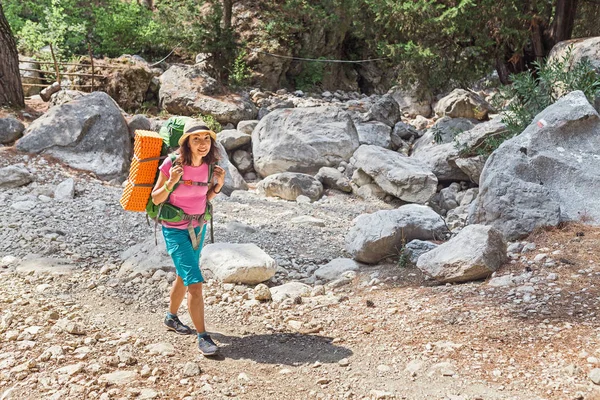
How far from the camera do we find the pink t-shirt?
11.5 feet

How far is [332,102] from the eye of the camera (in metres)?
18.5

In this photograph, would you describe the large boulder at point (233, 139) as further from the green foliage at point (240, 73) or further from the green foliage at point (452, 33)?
the green foliage at point (240, 73)

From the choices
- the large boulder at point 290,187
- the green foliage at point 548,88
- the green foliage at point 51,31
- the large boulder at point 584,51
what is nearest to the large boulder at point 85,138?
the large boulder at point 290,187

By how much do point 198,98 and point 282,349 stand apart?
36.6 ft

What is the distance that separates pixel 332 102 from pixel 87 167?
10809 millimetres

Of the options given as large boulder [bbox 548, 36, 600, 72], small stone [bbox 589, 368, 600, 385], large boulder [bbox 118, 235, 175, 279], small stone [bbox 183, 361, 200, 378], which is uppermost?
large boulder [bbox 548, 36, 600, 72]

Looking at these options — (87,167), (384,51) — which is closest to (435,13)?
(384,51)

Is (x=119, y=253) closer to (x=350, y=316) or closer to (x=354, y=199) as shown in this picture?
(x=350, y=316)

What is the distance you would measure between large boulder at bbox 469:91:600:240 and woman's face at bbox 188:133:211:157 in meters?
3.21

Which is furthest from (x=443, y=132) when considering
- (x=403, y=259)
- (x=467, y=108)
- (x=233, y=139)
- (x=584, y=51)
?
(x=403, y=259)

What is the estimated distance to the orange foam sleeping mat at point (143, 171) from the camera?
3.54 meters

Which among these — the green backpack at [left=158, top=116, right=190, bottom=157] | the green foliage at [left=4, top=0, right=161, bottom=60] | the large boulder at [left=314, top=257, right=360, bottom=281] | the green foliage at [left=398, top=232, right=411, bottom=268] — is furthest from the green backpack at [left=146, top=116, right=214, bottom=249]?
the green foliage at [left=4, top=0, right=161, bottom=60]

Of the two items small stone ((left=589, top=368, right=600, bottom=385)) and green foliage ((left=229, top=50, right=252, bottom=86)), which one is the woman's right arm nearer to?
small stone ((left=589, top=368, right=600, bottom=385))

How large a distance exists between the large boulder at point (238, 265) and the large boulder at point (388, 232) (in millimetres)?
959
